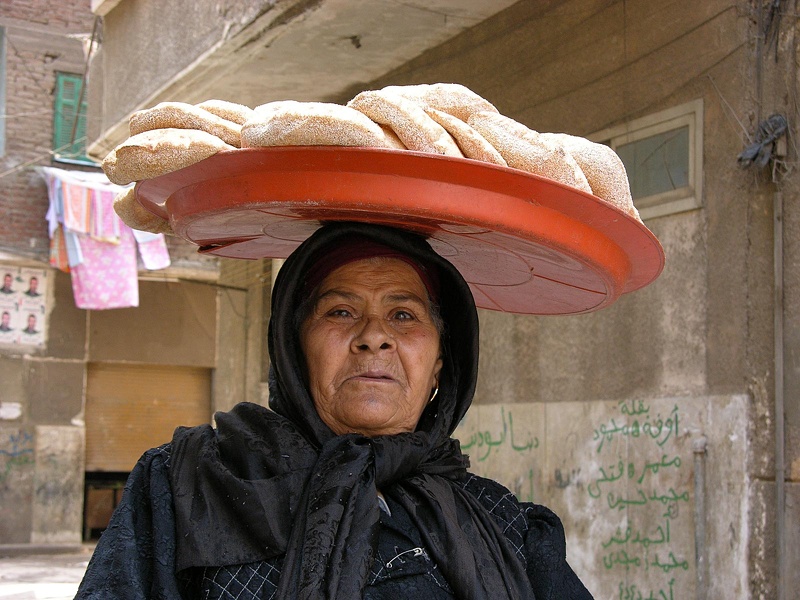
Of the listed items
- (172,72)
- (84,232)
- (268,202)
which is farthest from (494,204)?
(84,232)

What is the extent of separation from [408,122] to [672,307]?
3547 mm

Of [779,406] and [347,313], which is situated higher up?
[347,313]

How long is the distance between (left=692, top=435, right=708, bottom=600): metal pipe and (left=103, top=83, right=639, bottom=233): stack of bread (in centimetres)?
311

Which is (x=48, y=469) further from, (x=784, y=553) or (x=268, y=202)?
(x=268, y=202)

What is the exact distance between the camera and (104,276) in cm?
1318

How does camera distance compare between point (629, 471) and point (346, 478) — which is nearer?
point (346, 478)

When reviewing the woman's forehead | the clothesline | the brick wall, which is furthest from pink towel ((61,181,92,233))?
the woman's forehead

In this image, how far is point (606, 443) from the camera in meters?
5.20

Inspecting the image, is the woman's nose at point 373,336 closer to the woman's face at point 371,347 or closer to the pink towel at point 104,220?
the woman's face at point 371,347

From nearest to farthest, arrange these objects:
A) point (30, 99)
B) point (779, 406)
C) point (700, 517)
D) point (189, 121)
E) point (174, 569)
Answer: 1. point (189, 121)
2. point (174, 569)
3. point (779, 406)
4. point (700, 517)
5. point (30, 99)

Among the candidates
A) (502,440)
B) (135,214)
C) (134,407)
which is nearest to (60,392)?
(134,407)

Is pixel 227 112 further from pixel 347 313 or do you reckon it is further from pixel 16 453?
pixel 16 453

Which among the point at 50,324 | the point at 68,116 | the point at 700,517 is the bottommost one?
the point at 700,517

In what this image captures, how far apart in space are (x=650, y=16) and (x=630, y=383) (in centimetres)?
187
